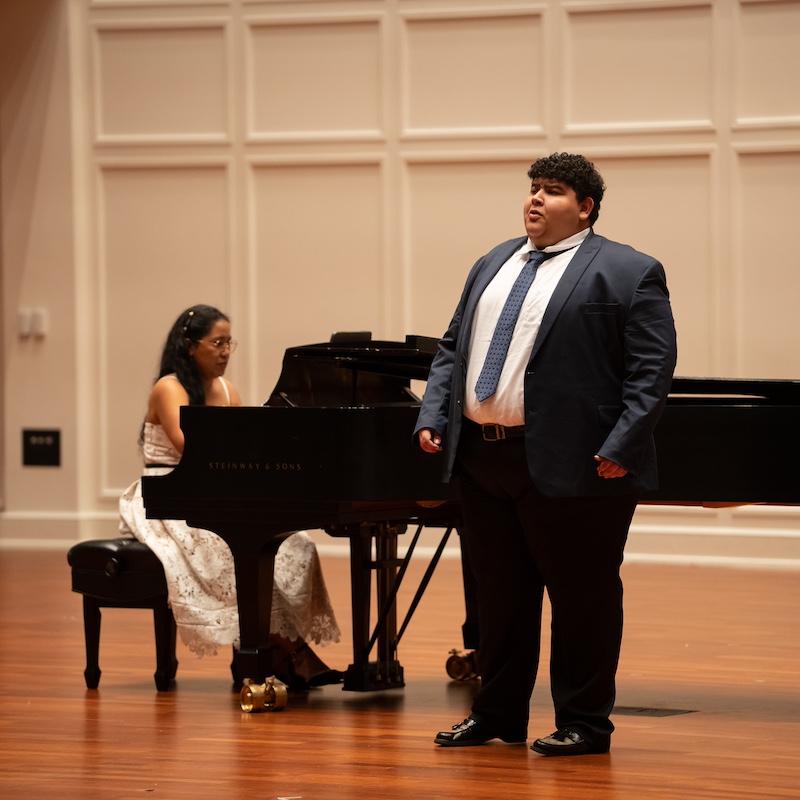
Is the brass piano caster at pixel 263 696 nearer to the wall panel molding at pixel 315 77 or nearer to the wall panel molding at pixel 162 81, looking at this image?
the wall panel molding at pixel 315 77

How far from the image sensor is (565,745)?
349 cm

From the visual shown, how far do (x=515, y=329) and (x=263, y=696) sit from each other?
1406 mm

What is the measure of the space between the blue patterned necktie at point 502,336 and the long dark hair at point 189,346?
143 cm

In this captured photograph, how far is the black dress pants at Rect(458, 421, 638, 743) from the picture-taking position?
11.4 feet

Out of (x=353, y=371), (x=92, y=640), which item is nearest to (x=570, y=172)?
(x=353, y=371)

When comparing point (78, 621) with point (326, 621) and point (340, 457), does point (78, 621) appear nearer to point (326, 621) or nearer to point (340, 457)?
point (326, 621)

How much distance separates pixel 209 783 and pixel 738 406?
67.8 inches

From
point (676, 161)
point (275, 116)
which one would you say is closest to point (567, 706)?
point (676, 161)

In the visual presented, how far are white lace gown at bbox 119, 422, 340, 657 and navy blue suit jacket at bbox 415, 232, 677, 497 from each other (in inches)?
54.9

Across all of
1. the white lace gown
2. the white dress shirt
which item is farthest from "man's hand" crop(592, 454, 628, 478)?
the white lace gown

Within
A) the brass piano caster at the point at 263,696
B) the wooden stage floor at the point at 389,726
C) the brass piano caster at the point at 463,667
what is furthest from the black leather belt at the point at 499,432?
the brass piano caster at the point at 463,667

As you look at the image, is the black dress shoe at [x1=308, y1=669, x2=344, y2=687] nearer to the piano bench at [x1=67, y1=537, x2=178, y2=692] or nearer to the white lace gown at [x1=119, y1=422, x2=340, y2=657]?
the white lace gown at [x1=119, y1=422, x2=340, y2=657]

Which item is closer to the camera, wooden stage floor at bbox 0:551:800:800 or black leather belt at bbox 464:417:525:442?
wooden stage floor at bbox 0:551:800:800

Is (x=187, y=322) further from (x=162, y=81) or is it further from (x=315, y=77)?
(x=162, y=81)
